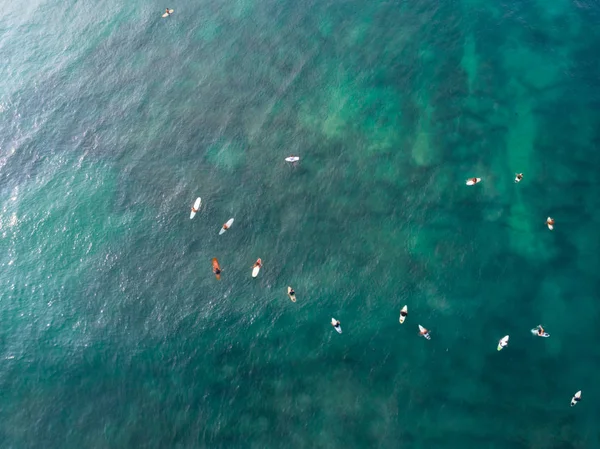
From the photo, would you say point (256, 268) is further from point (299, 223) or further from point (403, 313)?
point (403, 313)

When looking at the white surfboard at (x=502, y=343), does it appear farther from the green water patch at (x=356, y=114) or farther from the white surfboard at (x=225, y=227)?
the white surfboard at (x=225, y=227)

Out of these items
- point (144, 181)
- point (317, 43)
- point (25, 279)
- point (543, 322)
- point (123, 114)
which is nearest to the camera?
point (543, 322)

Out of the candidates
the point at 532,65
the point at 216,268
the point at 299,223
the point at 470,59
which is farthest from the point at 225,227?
the point at 532,65

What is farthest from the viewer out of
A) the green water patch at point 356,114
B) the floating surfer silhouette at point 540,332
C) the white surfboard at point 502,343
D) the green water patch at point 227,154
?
the green water patch at point 356,114

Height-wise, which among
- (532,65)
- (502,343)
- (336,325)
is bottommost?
(502,343)

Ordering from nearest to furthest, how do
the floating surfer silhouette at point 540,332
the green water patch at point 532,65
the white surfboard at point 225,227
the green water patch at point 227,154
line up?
the floating surfer silhouette at point 540,332, the white surfboard at point 225,227, the green water patch at point 227,154, the green water patch at point 532,65

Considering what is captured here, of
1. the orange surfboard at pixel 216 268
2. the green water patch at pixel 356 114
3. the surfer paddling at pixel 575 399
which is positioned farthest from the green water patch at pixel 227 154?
the surfer paddling at pixel 575 399

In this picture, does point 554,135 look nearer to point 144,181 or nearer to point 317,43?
point 317,43

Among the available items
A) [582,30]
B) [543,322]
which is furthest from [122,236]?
[582,30]
